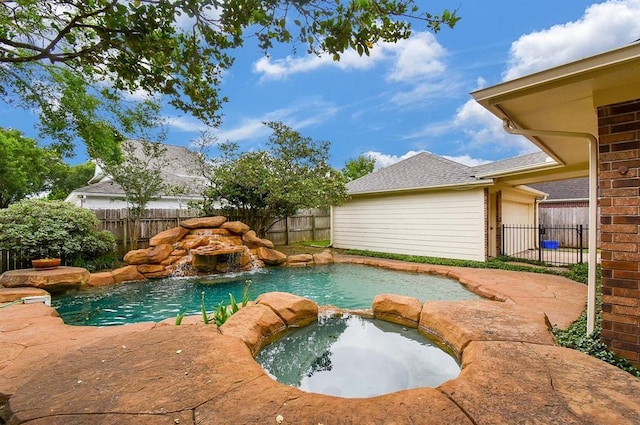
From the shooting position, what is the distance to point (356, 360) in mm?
2990

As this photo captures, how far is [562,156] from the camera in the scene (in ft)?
21.3

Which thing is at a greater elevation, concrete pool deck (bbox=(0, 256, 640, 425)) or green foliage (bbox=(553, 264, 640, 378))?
concrete pool deck (bbox=(0, 256, 640, 425))

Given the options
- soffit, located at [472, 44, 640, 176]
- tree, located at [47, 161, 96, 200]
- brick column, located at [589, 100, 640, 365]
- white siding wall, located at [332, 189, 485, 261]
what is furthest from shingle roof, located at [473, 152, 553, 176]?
tree, located at [47, 161, 96, 200]

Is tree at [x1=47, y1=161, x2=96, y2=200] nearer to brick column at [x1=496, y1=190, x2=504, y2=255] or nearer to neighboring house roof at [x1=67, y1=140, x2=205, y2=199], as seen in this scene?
neighboring house roof at [x1=67, y1=140, x2=205, y2=199]

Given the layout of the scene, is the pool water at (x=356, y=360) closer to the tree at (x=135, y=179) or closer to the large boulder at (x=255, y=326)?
the large boulder at (x=255, y=326)

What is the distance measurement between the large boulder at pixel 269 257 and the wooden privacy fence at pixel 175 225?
275cm

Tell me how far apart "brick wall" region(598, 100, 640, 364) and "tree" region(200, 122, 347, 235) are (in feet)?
27.4

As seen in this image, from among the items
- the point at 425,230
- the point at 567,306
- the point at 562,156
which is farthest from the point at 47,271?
the point at 562,156

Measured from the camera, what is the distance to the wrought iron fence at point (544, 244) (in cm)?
985

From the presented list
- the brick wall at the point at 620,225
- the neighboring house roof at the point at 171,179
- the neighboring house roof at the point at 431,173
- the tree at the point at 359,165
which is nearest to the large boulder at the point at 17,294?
the neighboring house roof at the point at 171,179

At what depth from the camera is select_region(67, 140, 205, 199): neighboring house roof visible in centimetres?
1197

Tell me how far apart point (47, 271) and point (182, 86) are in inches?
229

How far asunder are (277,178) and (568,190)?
589 inches

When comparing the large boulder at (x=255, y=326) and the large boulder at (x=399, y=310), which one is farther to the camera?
the large boulder at (x=399, y=310)
